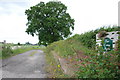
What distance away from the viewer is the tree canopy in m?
25.1

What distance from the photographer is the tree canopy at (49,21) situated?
25078 millimetres

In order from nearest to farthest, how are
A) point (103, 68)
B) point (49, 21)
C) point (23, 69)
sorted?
point (103, 68) → point (23, 69) → point (49, 21)

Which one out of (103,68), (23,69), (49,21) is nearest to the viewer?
(103,68)

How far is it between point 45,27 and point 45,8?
151 inches

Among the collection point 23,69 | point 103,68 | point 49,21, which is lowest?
point 23,69

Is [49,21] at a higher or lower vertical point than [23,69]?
higher

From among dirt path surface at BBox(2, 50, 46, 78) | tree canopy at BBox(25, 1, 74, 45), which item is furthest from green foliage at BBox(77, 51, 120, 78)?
tree canopy at BBox(25, 1, 74, 45)

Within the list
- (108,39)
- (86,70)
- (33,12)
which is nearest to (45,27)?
(33,12)

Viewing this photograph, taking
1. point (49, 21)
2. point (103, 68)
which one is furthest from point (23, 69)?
point (49, 21)

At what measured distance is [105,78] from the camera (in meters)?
3.32

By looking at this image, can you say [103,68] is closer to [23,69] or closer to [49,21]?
[23,69]

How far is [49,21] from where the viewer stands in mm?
24562

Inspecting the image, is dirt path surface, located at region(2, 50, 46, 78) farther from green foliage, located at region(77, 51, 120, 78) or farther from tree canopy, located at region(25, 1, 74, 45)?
tree canopy, located at region(25, 1, 74, 45)

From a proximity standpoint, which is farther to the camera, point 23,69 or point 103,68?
point 23,69
